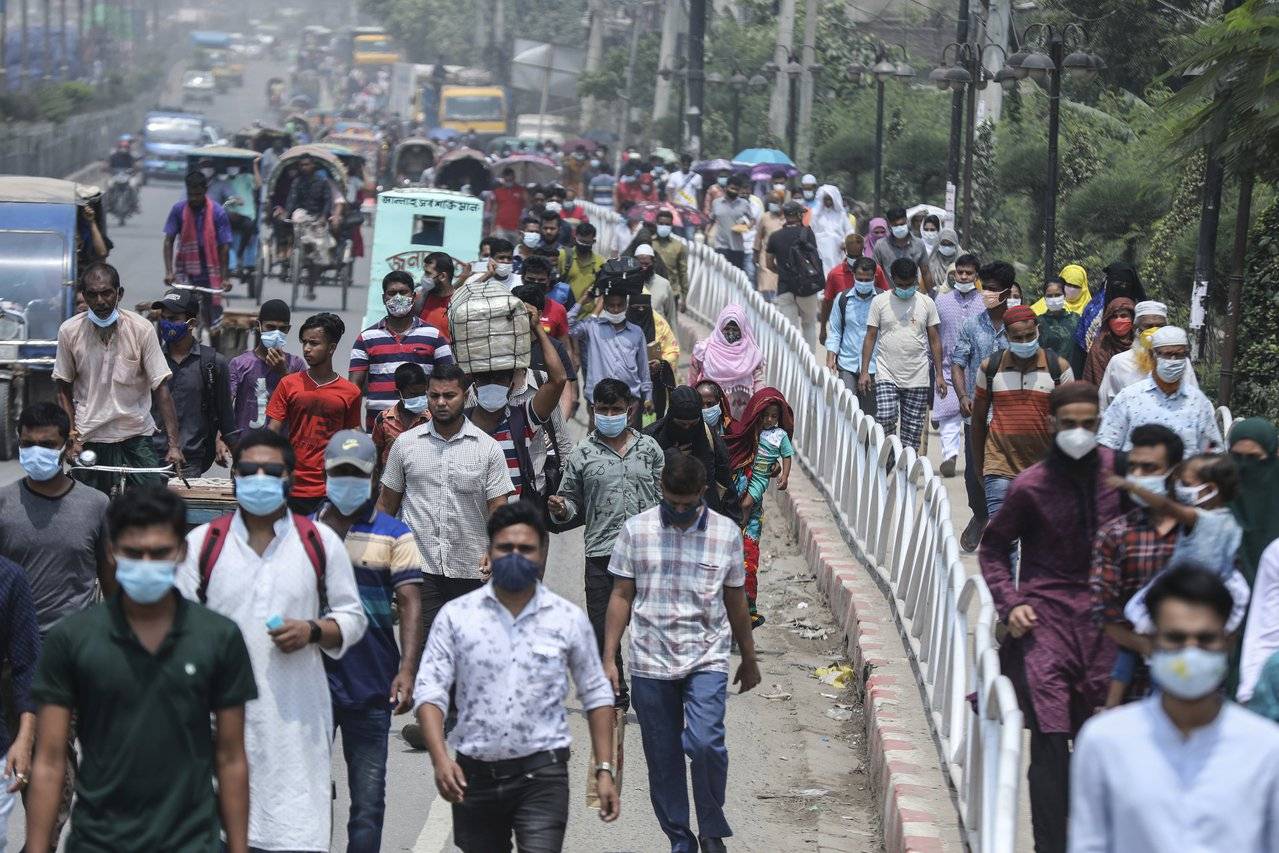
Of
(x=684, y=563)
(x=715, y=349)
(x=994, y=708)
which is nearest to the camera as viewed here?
(x=994, y=708)

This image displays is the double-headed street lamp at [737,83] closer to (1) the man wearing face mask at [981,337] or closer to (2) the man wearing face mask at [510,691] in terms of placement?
(1) the man wearing face mask at [981,337]

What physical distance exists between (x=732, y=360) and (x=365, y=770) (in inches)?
251

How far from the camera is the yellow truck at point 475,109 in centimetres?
7181

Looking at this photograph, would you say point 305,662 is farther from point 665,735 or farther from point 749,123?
point 749,123

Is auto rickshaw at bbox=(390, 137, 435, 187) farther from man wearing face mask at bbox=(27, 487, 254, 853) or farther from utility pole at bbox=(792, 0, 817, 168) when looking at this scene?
man wearing face mask at bbox=(27, 487, 254, 853)

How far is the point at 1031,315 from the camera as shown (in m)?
9.60

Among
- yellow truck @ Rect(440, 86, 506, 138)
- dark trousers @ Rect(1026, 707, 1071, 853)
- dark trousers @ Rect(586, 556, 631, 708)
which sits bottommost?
yellow truck @ Rect(440, 86, 506, 138)

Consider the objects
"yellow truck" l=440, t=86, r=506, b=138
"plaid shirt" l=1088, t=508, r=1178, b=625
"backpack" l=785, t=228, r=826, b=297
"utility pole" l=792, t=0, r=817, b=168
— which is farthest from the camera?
"yellow truck" l=440, t=86, r=506, b=138

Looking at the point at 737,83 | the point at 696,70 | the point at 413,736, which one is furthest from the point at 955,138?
the point at 696,70

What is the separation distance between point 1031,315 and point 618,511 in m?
2.44

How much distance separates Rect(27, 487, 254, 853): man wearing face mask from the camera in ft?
15.0

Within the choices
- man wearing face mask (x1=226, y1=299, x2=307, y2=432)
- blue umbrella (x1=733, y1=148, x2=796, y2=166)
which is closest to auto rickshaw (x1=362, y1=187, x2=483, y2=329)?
man wearing face mask (x1=226, y1=299, x2=307, y2=432)

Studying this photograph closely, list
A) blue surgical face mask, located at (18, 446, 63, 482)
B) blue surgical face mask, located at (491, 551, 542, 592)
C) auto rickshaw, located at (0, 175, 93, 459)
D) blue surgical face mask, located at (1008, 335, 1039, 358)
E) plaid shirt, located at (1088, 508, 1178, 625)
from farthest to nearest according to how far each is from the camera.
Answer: auto rickshaw, located at (0, 175, 93, 459), blue surgical face mask, located at (1008, 335, 1039, 358), blue surgical face mask, located at (18, 446, 63, 482), plaid shirt, located at (1088, 508, 1178, 625), blue surgical face mask, located at (491, 551, 542, 592)

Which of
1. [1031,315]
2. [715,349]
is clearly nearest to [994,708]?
[1031,315]
